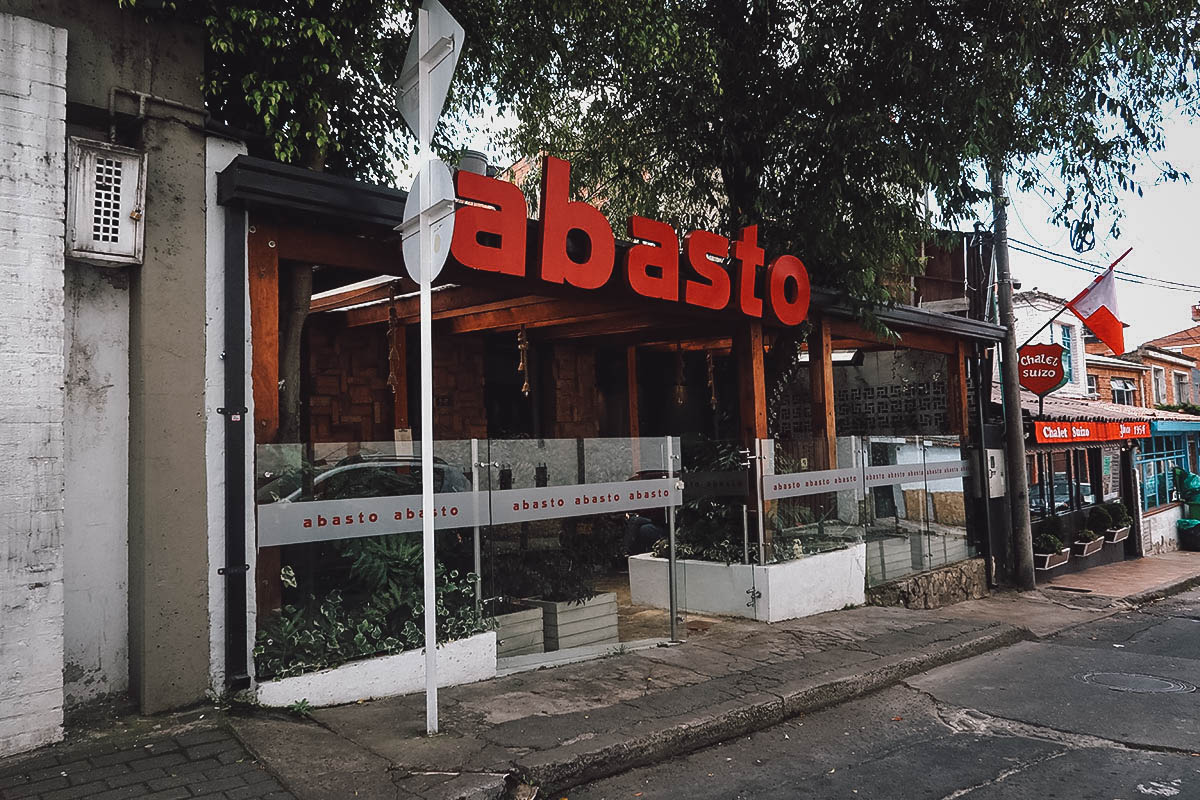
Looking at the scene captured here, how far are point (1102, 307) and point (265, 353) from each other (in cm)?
1304

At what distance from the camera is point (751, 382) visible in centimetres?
941

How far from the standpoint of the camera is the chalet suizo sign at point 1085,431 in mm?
13219

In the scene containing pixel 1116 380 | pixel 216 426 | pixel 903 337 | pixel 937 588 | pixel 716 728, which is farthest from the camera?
pixel 1116 380

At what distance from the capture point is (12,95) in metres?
4.63

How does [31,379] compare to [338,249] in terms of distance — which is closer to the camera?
[31,379]

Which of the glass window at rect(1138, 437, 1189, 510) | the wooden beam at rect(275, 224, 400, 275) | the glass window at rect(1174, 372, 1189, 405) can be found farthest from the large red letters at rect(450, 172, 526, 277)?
the glass window at rect(1174, 372, 1189, 405)

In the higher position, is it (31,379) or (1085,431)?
(31,379)

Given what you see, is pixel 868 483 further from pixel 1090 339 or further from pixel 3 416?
pixel 1090 339

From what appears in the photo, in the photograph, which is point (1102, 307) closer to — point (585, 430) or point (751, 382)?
point (751, 382)

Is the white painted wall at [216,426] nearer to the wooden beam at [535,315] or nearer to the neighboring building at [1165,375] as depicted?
the wooden beam at [535,315]

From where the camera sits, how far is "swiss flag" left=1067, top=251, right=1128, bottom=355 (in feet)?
43.2

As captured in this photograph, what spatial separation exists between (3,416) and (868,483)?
881 cm

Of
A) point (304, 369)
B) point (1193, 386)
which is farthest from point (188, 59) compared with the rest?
point (1193, 386)

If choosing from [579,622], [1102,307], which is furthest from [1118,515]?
[579,622]
